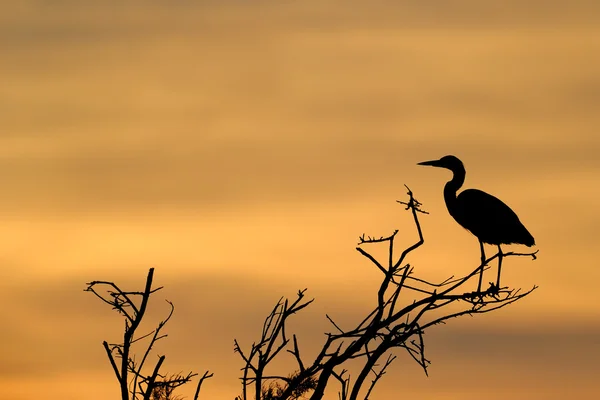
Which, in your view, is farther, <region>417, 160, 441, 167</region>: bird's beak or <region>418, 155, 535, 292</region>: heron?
<region>417, 160, 441, 167</region>: bird's beak

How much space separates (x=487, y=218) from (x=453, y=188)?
0.82 metres

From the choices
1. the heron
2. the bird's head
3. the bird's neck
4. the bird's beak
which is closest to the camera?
the heron

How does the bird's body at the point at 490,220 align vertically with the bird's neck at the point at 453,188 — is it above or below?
below

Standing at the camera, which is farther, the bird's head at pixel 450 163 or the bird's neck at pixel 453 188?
the bird's head at pixel 450 163

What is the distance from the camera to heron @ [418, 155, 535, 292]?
50.1ft

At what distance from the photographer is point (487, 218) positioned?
50.1 ft

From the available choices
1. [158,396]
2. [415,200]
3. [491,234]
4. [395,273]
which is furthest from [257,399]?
[491,234]

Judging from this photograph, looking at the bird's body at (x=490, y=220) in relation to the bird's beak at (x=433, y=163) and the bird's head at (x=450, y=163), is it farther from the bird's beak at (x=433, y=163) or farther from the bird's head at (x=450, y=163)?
the bird's beak at (x=433, y=163)

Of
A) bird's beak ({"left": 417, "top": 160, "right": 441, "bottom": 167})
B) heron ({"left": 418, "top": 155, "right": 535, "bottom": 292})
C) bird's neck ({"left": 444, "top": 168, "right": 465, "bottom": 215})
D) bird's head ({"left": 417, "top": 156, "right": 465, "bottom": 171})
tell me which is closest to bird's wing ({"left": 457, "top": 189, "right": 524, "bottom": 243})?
heron ({"left": 418, "top": 155, "right": 535, "bottom": 292})

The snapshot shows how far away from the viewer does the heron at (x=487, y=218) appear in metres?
15.3

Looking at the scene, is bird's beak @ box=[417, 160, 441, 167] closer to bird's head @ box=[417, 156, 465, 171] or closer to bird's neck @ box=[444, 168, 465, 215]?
bird's head @ box=[417, 156, 465, 171]

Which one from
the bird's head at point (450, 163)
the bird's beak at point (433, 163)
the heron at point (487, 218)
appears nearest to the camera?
the heron at point (487, 218)

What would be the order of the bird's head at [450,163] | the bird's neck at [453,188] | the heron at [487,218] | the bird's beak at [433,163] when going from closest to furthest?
the heron at [487,218], the bird's neck at [453,188], the bird's head at [450,163], the bird's beak at [433,163]

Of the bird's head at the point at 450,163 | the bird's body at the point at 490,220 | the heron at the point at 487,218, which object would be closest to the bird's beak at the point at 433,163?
the bird's head at the point at 450,163
